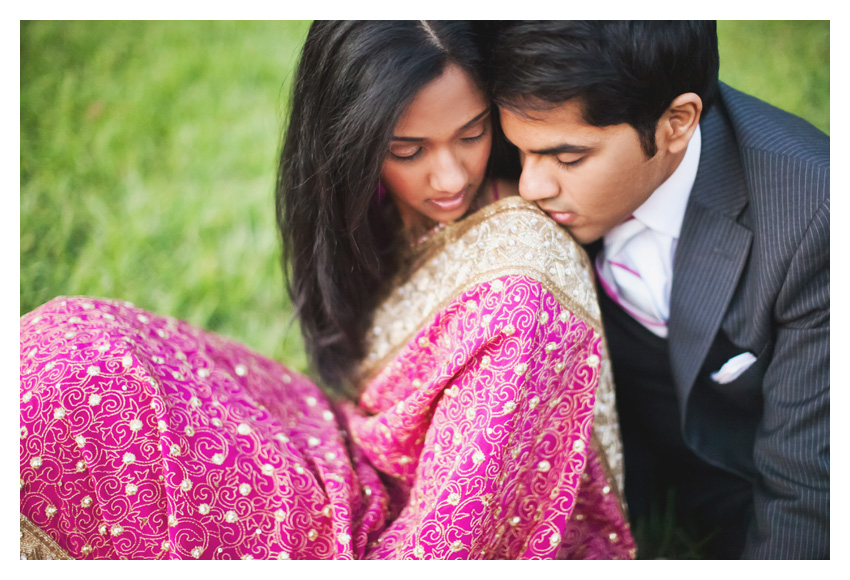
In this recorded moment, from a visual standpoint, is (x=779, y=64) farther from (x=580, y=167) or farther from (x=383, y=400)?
(x=383, y=400)

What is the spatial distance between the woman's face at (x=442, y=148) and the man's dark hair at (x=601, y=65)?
0.08 meters

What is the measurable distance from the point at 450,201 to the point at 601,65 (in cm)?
43

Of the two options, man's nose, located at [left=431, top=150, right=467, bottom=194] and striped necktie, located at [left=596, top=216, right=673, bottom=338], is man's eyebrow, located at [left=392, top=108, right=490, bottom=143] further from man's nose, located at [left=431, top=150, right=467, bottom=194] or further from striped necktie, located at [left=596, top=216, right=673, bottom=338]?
striped necktie, located at [left=596, top=216, right=673, bottom=338]

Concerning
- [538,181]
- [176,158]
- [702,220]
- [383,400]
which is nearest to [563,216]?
[538,181]

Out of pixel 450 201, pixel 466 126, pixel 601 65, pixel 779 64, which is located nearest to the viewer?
pixel 601 65

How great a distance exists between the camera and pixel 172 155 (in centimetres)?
Answer: 302

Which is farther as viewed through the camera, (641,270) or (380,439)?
(641,270)

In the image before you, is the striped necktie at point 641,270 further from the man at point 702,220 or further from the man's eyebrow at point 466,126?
the man's eyebrow at point 466,126

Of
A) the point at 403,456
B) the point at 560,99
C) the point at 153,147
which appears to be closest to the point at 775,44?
the point at 560,99

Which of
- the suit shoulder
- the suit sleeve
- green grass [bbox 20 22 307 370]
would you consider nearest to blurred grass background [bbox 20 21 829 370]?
green grass [bbox 20 22 307 370]

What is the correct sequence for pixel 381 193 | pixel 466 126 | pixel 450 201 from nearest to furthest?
pixel 466 126, pixel 450 201, pixel 381 193

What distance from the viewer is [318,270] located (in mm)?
1748

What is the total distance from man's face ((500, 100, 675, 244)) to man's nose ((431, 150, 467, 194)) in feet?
0.41
